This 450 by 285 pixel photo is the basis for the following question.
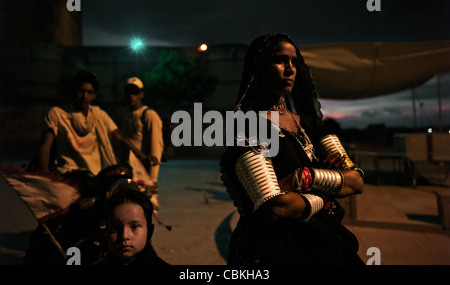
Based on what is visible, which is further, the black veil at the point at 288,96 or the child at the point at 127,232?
the child at the point at 127,232

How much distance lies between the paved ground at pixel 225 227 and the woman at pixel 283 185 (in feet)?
8.63

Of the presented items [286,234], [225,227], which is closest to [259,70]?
[286,234]

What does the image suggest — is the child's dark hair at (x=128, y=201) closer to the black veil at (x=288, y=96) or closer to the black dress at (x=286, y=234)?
the black dress at (x=286, y=234)

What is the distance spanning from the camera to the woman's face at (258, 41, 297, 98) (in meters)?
1.46

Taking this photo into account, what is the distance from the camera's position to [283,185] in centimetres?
137

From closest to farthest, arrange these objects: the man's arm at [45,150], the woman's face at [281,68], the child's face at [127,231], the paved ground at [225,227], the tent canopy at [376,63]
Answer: the woman's face at [281,68] < the child's face at [127,231] < the man's arm at [45,150] < the paved ground at [225,227] < the tent canopy at [376,63]

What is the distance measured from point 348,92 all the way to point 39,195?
553 cm

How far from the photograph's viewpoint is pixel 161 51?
35.2 meters

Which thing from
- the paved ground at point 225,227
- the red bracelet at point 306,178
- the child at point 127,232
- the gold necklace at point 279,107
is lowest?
the paved ground at point 225,227

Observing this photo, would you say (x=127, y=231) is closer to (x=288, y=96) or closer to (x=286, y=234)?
(x=286, y=234)

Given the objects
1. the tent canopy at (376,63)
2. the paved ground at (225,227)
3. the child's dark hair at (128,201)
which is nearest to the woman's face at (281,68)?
the child's dark hair at (128,201)

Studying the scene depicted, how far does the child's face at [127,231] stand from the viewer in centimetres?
179

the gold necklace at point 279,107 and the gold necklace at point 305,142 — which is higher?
the gold necklace at point 279,107
